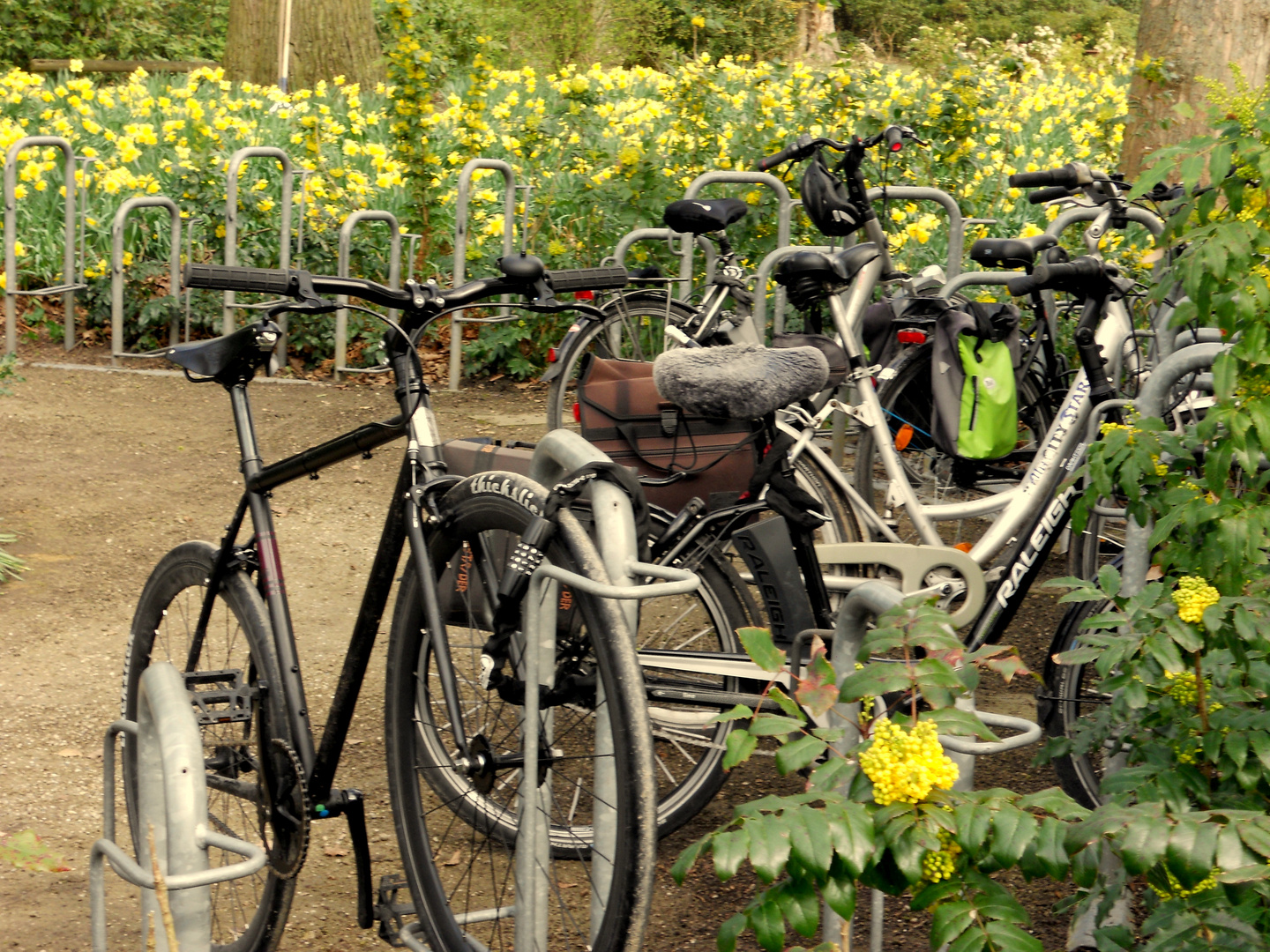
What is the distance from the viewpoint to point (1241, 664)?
1837 mm

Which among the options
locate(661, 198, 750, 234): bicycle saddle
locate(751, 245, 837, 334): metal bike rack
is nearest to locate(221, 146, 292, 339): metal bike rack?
locate(751, 245, 837, 334): metal bike rack

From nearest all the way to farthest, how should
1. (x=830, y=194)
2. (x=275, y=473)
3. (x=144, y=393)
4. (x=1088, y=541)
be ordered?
(x=275, y=473)
(x=1088, y=541)
(x=830, y=194)
(x=144, y=393)

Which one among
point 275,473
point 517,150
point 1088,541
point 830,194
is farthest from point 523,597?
point 517,150

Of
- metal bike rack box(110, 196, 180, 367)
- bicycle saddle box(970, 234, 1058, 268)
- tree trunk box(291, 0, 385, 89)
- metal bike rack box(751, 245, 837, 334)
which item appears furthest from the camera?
tree trunk box(291, 0, 385, 89)

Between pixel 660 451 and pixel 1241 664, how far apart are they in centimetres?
178

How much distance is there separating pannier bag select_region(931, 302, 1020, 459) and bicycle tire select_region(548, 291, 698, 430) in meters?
1.25

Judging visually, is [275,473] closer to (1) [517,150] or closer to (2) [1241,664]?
(2) [1241,664]

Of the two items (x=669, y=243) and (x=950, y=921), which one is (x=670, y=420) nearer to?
(x=950, y=921)

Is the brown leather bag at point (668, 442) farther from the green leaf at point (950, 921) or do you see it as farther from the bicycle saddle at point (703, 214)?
the green leaf at point (950, 921)

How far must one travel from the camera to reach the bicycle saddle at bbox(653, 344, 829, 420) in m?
2.96

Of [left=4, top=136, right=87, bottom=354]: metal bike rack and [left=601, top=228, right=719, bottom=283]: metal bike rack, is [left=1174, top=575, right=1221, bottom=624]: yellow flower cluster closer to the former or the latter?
[left=601, top=228, right=719, bottom=283]: metal bike rack

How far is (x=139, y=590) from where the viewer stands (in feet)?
15.4

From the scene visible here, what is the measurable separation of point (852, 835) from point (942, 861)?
0.47 feet

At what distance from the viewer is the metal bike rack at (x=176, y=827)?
4.76 ft
